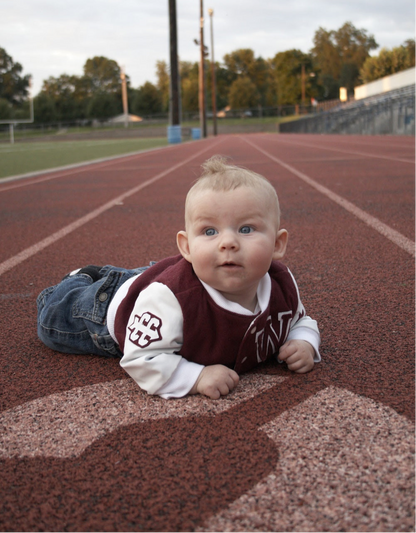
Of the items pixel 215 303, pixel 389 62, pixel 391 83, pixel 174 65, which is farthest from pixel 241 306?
pixel 389 62

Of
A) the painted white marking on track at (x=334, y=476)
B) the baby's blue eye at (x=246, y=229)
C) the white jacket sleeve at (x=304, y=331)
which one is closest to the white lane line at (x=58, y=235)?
the white jacket sleeve at (x=304, y=331)

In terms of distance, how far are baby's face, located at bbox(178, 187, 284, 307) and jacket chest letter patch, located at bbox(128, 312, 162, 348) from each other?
0.23m

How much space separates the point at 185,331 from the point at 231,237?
38 centimetres

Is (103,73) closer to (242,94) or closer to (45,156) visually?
(242,94)

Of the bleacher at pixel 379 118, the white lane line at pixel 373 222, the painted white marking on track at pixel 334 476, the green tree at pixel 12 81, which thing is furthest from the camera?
the green tree at pixel 12 81

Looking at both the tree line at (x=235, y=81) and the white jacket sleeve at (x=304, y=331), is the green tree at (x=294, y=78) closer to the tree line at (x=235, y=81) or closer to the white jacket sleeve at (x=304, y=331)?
the tree line at (x=235, y=81)

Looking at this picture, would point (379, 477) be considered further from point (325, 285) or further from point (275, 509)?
point (325, 285)

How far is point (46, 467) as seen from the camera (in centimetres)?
164

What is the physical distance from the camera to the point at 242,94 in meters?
91.5

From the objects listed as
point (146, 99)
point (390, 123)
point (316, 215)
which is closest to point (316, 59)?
point (146, 99)

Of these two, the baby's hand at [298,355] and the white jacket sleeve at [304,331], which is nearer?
the baby's hand at [298,355]

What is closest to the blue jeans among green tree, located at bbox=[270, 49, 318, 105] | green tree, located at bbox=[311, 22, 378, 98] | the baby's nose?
the baby's nose

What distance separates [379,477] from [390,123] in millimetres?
34609

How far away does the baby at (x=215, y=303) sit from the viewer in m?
2.03
